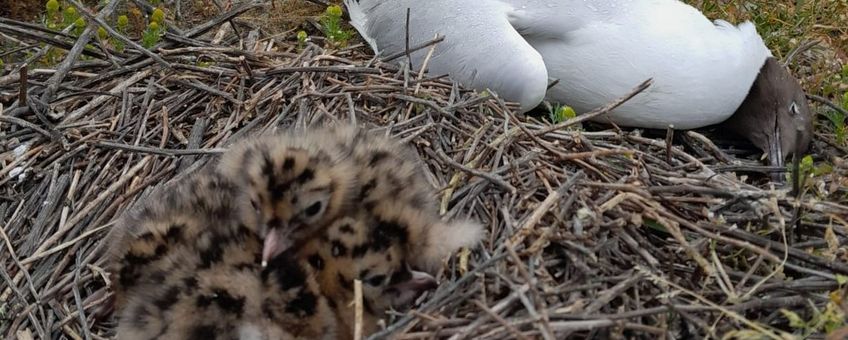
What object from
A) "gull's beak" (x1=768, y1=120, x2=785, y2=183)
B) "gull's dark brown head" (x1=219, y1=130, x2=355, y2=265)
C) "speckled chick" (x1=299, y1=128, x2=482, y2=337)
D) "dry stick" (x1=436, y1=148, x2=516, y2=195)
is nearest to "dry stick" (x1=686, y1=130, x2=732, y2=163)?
"gull's beak" (x1=768, y1=120, x2=785, y2=183)

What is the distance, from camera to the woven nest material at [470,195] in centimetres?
241

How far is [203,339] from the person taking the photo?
93.1 inches

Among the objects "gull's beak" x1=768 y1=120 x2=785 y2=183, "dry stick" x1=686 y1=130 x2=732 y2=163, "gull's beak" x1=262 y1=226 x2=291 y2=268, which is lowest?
"gull's beak" x1=768 y1=120 x2=785 y2=183

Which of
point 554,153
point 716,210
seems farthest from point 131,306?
point 716,210

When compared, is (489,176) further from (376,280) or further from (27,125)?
(27,125)

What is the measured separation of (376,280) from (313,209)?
0.25m

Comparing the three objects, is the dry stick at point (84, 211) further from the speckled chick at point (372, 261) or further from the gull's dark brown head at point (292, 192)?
the speckled chick at point (372, 261)

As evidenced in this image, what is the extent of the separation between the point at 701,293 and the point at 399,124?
1233 mm

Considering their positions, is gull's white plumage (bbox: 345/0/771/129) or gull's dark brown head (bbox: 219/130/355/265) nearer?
gull's dark brown head (bbox: 219/130/355/265)

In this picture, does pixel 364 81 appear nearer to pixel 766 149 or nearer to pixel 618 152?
pixel 618 152

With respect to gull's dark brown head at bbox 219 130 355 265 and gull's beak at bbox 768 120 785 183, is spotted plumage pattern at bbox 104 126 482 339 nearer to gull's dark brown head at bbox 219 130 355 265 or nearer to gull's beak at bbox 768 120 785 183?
gull's dark brown head at bbox 219 130 355 265

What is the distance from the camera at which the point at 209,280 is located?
240 centimetres

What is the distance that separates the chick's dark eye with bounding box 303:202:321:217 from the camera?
2.49 meters

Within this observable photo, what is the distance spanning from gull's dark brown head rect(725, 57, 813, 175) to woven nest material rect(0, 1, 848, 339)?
289 millimetres
